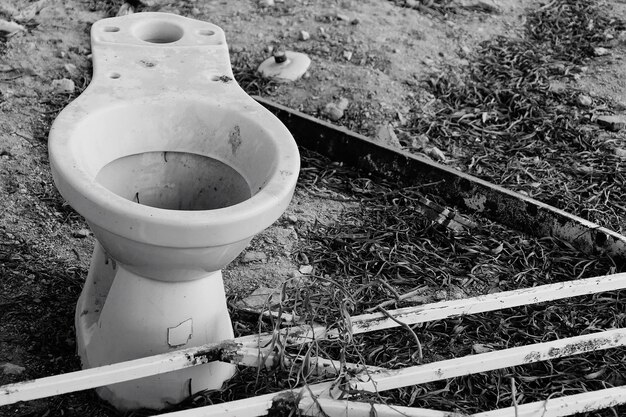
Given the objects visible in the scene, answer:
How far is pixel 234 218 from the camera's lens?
1759mm

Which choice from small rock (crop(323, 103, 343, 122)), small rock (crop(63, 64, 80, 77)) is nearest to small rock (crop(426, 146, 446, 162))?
small rock (crop(323, 103, 343, 122))

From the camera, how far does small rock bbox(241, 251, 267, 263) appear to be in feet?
8.30

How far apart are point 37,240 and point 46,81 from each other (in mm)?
858

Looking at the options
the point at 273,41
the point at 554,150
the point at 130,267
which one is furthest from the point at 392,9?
the point at 130,267

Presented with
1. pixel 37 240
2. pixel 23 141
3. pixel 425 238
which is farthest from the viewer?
pixel 23 141

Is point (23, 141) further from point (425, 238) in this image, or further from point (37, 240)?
point (425, 238)

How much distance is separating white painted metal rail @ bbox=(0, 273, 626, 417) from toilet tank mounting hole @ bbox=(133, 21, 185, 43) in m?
0.90

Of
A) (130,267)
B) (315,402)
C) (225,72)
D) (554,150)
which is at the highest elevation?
(225,72)

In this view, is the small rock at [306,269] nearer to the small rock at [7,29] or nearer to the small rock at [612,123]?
the small rock at [612,123]

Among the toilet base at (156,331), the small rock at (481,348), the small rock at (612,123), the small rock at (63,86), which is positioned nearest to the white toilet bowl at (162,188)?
the toilet base at (156,331)

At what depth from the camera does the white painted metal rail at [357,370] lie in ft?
5.84

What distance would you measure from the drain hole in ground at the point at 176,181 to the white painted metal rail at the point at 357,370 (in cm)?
38

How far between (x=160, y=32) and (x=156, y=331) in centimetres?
87

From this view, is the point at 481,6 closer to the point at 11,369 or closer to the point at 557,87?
the point at 557,87
